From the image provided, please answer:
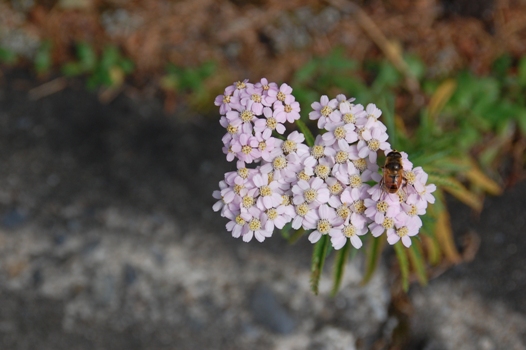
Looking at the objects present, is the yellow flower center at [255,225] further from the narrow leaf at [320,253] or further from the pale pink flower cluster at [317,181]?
the narrow leaf at [320,253]

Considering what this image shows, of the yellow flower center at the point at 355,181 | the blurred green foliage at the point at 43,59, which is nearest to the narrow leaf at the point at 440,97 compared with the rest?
the yellow flower center at the point at 355,181

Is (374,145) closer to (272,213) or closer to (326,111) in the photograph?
(326,111)

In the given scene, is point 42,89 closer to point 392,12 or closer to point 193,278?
point 193,278

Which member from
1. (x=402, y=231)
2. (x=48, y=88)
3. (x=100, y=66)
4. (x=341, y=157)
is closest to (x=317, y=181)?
(x=341, y=157)

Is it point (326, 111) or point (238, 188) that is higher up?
point (326, 111)

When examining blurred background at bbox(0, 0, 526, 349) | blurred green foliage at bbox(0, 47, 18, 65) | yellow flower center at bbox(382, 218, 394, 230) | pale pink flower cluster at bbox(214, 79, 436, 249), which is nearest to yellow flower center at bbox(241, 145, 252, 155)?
pale pink flower cluster at bbox(214, 79, 436, 249)

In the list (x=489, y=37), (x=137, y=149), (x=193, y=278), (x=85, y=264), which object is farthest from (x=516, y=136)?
(x=85, y=264)
